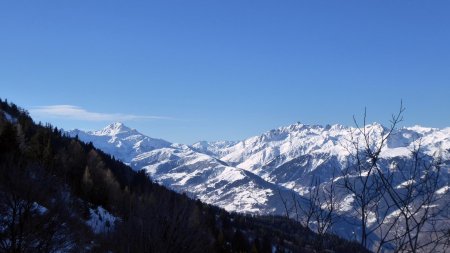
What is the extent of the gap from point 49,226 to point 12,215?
2141 millimetres

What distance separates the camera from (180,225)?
21.5m

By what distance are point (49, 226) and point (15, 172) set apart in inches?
173

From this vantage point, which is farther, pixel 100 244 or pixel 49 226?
pixel 100 244

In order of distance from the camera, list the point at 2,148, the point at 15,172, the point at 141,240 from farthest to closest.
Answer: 1. the point at 2,148
2. the point at 15,172
3. the point at 141,240

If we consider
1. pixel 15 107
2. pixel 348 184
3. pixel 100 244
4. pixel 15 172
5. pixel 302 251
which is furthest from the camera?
pixel 15 107

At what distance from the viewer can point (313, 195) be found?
9.77m

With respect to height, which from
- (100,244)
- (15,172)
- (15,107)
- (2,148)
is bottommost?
(100,244)

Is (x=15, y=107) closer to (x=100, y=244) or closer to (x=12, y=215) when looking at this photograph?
(x=100, y=244)

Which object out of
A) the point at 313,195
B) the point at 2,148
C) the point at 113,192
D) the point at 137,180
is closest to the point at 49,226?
the point at 313,195

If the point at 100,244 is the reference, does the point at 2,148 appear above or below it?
above

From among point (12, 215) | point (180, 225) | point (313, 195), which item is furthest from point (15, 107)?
Answer: point (313, 195)

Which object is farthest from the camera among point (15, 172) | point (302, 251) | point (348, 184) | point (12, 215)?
point (15, 172)

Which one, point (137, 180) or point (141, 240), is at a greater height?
point (137, 180)

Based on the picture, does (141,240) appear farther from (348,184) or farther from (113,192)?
(113,192)
